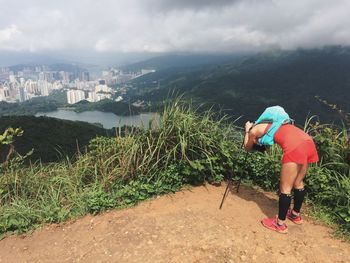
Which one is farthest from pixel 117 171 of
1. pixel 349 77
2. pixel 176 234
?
pixel 349 77

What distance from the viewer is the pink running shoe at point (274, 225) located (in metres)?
2.87

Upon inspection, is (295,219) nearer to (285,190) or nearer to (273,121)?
(285,190)

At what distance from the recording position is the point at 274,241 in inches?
107

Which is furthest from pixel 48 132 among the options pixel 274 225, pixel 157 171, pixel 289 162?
pixel 289 162

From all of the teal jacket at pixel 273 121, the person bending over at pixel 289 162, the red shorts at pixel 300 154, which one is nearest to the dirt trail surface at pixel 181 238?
the person bending over at pixel 289 162

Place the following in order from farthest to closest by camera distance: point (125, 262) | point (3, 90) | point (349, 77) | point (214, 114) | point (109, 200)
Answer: point (3, 90)
point (349, 77)
point (214, 114)
point (109, 200)
point (125, 262)

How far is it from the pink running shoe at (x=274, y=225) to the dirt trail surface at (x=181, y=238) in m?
0.05

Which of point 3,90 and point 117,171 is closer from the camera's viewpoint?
point 117,171

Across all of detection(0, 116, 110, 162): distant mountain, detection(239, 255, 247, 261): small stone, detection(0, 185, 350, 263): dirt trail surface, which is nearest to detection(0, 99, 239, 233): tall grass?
detection(0, 185, 350, 263): dirt trail surface

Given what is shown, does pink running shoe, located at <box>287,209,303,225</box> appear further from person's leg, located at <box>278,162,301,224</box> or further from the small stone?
the small stone

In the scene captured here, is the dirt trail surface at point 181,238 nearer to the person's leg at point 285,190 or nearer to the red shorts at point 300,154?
the person's leg at point 285,190

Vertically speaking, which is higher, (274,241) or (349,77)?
(274,241)

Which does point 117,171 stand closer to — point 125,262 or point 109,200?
point 109,200

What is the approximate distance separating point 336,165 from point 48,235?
3.48 meters
